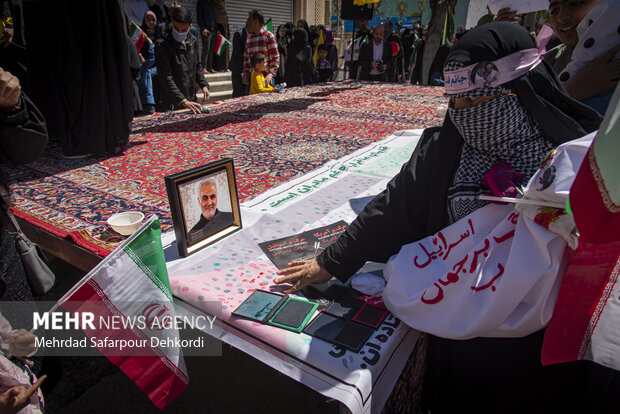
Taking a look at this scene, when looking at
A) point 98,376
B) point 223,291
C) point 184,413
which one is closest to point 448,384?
point 223,291

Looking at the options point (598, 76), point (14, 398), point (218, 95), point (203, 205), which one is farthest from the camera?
point (218, 95)

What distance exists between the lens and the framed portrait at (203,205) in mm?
1362

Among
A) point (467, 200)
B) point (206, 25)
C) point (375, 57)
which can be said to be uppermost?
point (206, 25)

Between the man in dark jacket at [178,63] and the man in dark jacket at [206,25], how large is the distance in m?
5.30

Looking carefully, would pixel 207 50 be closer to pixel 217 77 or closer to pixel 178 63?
pixel 217 77

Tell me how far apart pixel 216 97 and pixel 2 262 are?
28.0 feet

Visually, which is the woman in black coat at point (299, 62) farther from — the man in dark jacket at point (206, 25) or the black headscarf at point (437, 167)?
the black headscarf at point (437, 167)

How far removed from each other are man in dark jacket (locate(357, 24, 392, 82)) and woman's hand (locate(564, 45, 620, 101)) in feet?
22.2

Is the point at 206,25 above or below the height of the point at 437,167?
above

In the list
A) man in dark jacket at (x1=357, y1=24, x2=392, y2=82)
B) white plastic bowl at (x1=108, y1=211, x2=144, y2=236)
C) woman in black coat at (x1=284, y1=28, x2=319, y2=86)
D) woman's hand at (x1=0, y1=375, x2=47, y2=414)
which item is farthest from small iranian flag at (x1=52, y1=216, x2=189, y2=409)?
man in dark jacket at (x1=357, y1=24, x2=392, y2=82)

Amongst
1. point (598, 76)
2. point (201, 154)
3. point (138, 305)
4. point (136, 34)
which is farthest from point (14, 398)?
point (136, 34)

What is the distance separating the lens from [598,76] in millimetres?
1805

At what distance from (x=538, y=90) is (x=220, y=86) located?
9349 millimetres

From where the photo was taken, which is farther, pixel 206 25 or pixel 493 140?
pixel 206 25
